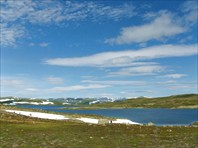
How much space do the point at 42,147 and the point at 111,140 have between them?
406 inches

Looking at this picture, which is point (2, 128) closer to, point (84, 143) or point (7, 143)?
point (7, 143)

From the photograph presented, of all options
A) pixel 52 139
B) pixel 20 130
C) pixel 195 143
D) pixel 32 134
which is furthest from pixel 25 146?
pixel 195 143

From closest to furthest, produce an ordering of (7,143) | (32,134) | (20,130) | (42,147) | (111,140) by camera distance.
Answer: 1. (42,147)
2. (7,143)
3. (111,140)
4. (32,134)
5. (20,130)

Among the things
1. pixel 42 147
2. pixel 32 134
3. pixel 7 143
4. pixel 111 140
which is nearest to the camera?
pixel 42 147

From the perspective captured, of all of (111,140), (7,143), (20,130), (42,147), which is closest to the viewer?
(42,147)

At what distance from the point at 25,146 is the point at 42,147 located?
2135 millimetres

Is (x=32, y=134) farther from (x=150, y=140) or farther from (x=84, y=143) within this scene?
(x=150, y=140)

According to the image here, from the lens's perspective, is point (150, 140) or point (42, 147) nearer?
point (42, 147)


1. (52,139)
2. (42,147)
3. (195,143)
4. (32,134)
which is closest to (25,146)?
(42,147)

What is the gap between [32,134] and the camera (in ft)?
163

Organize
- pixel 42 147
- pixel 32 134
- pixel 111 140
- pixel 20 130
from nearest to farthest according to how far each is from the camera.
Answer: pixel 42 147 → pixel 111 140 → pixel 32 134 → pixel 20 130

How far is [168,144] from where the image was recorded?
137 feet

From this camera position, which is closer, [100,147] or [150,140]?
[100,147]

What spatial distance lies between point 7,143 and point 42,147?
5.36 meters
